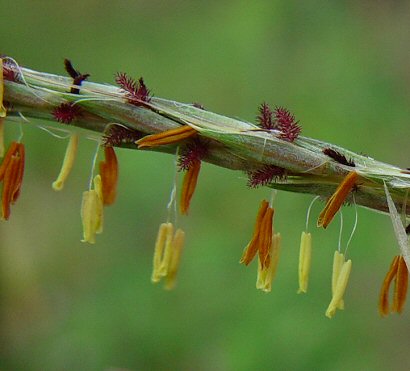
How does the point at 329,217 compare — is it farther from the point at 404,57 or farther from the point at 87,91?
the point at 404,57

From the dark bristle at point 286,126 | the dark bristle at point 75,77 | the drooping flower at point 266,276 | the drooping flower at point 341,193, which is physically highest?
the dark bristle at point 75,77

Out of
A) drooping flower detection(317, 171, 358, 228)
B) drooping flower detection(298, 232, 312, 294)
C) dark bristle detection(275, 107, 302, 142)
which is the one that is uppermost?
dark bristle detection(275, 107, 302, 142)

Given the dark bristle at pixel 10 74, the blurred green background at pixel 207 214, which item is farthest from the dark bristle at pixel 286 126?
the blurred green background at pixel 207 214

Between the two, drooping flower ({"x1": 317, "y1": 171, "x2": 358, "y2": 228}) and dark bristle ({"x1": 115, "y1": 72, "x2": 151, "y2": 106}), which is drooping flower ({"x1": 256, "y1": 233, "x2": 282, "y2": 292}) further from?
dark bristle ({"x1": 115, "y1": 72, "x2": 151, "y2": 106})

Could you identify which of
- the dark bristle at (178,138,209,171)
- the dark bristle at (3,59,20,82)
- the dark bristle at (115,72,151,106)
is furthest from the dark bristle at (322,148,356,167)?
the dark bristle at (3,59,20,82)

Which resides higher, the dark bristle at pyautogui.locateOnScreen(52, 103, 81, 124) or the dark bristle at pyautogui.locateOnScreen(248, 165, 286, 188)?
the dark bristle at pyautogui.locateOnScreen(52, 103, 81, 124)

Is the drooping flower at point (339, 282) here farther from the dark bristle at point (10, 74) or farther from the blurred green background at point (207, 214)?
the blurred green background at point (207, 214)

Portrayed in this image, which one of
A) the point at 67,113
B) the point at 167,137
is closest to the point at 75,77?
the point at 67,113
